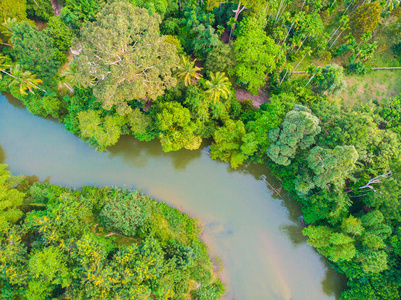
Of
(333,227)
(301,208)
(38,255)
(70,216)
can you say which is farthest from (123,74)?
(333,227)

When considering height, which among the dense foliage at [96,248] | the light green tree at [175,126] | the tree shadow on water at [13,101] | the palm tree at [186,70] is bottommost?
the dense foliage at [96,248]

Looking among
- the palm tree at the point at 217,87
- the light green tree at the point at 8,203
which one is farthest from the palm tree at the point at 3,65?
the palm tree at the point at 217,87

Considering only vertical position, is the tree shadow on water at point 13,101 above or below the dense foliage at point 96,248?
above

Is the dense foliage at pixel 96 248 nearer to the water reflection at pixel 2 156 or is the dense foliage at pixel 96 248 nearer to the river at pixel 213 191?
the river at pixel 213 191

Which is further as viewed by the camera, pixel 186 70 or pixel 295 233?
pixel 295 233

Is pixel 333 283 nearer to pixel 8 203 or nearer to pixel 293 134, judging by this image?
pixel 293 134

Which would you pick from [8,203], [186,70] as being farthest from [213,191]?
[8,203]
